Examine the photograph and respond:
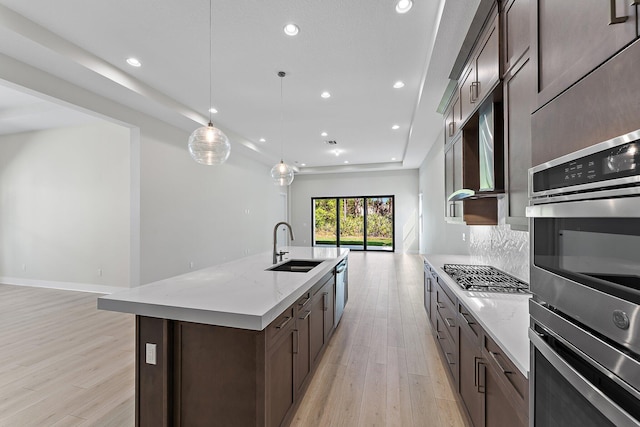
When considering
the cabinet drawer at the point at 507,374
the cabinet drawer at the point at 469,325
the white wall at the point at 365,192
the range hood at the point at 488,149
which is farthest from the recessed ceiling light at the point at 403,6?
the white wall at the point at 365,192

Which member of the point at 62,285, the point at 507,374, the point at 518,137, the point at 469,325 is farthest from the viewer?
the point at 62,285

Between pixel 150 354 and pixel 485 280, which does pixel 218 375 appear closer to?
pixel 150 354

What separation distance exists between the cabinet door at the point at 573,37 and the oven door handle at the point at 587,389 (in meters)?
0.74

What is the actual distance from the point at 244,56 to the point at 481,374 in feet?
12.0

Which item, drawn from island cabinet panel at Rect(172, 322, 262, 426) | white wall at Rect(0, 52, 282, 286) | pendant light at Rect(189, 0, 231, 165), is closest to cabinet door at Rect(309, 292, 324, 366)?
island cabinet panel at Rect(172, 322, 262, 426)

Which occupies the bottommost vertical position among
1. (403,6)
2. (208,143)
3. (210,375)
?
(210,375)

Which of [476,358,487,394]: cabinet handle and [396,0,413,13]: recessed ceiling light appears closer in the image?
[476,358,487,394]: cabinet handle

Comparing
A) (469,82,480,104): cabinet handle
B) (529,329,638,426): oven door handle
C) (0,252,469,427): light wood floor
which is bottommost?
(0,252,469,427): light wood floor

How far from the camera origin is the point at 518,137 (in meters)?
1.50

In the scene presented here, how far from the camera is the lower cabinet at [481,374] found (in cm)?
105

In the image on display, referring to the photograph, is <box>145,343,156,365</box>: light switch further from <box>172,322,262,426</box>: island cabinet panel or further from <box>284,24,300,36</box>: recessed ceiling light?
<box>284,24,300,36</box>: recessed ceiling light

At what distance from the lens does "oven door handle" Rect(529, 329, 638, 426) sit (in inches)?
20.5

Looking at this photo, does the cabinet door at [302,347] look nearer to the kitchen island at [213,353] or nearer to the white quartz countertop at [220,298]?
the kitchen island at [213,353]

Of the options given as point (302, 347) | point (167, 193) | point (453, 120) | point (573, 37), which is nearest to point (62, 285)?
point (167, 193)
